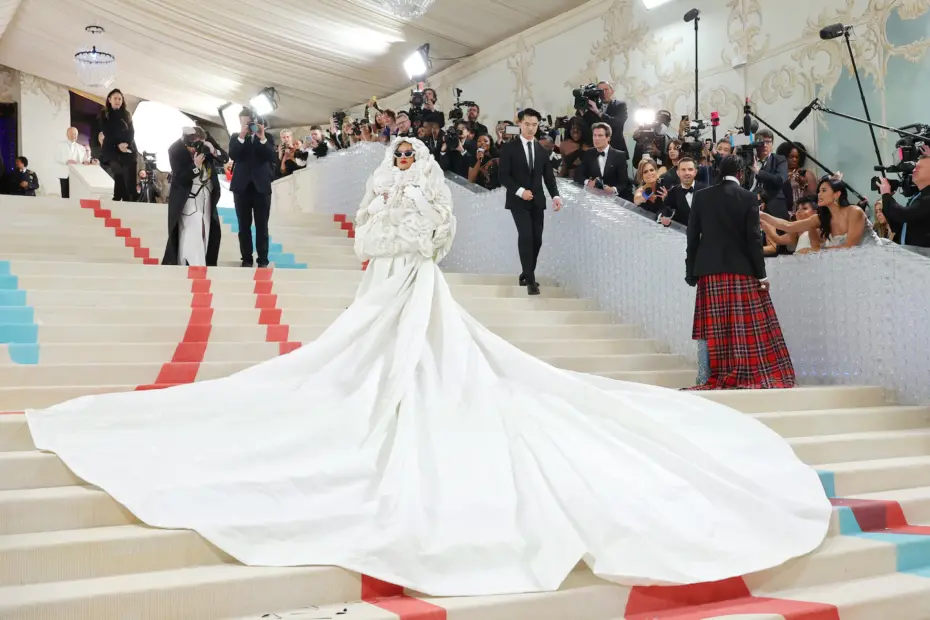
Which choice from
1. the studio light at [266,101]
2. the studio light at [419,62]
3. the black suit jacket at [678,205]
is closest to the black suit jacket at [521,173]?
the black suit jacket at [678,205]

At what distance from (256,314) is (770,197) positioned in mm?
3943

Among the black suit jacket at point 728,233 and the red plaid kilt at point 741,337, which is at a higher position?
the black suit jacket at point 728,233

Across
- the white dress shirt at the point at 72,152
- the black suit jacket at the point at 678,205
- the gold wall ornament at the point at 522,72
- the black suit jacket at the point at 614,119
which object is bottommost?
the black suit jacket at the point at 678,205

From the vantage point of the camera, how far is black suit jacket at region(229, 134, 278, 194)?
8008 millimetres

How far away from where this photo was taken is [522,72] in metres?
12.8

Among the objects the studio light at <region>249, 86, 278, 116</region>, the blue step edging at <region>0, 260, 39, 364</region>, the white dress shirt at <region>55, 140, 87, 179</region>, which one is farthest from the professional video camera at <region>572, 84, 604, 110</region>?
the white dress shirt at <region>55, 140, 87, 179</region>

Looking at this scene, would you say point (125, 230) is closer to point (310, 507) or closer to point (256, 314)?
point (256, 314)

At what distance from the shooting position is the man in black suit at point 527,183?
7.32 m

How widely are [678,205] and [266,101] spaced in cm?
993

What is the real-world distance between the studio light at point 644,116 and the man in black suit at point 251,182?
4.25 m

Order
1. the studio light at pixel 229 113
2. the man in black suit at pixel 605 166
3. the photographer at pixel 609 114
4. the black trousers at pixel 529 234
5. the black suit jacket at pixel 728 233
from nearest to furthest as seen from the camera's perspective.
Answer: the black suit jacket at pixel 728 233 → the black trousers at pixel 529 234 → the man in black suit at pixel 605 166 → the photographer at pixel 609 114 → the studio light at pixel 229 113

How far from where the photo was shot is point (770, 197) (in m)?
7.21

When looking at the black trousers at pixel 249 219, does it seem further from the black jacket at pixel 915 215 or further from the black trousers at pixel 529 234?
the black jacket at pixel 915 215

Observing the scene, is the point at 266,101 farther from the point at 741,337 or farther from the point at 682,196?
the point at 741,337
